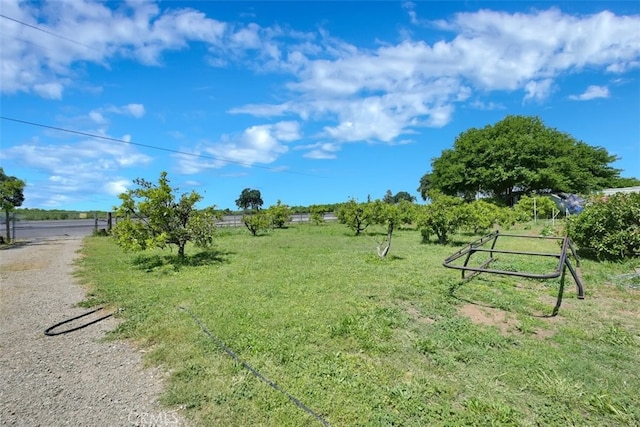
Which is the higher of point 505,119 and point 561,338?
point 505,119

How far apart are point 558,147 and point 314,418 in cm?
3466

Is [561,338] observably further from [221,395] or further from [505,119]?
[505,119]

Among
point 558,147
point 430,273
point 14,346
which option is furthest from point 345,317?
point 558,147

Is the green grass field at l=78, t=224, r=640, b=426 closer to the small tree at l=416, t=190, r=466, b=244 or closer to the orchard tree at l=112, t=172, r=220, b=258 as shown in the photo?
the orchard tree at l=112, t=172, r=220, b=258

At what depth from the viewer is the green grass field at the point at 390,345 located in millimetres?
2418

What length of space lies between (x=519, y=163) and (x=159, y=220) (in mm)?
28868

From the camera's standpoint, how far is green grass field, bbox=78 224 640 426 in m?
2.42

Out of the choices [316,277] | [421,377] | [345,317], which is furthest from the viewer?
[316,277]

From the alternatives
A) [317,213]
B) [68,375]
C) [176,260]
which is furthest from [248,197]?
[68,375]

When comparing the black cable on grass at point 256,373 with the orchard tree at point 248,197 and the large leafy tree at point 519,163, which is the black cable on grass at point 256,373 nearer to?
the large leafy tree at point 519,163

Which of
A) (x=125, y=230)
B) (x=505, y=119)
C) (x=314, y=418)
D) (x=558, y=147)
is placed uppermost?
(x=505, y=119)

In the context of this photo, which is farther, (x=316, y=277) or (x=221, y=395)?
(x=316, y=277)

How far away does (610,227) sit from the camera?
784 centimetres

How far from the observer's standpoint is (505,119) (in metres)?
31.6
